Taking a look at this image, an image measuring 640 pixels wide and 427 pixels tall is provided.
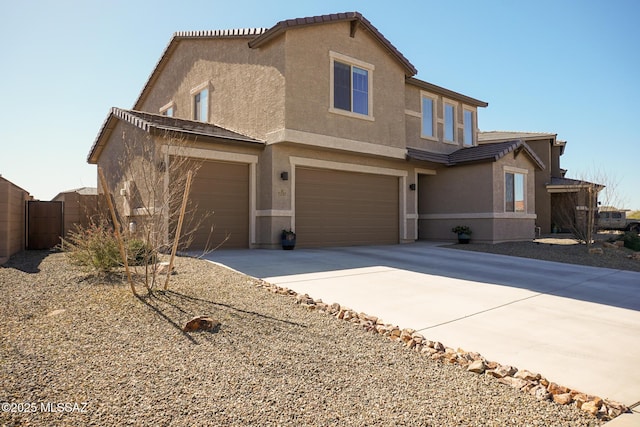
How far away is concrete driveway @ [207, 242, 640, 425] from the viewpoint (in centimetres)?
390

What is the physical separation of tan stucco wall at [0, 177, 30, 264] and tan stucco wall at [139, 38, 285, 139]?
6552mm

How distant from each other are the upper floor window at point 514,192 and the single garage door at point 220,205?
10.3m

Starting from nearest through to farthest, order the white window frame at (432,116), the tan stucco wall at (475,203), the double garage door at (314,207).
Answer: the double garage door at (314,207) < the tan stucco wall at (475,203) < the white window frame at (432,116)

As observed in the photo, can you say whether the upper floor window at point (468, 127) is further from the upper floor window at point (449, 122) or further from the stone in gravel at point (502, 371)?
the stone in gravel at point (502, 371)

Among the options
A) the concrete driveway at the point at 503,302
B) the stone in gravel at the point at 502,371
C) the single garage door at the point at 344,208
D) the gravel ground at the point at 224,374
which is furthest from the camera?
the single garage door at the point at 344,208

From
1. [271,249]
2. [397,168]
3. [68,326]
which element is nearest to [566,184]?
[397,168]

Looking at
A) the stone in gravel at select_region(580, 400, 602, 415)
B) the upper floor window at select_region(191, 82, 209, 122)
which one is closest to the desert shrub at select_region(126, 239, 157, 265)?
the stone in gravel at select_region(580, 400, 602, 415)

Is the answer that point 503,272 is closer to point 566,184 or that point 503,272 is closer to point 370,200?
point 370,200

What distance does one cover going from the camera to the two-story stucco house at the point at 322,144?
11.9 meters

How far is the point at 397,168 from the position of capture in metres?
15.4

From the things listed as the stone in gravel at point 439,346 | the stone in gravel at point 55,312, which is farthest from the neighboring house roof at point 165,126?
the stone in gravel at point 439,346

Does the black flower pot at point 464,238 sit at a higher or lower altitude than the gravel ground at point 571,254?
higher

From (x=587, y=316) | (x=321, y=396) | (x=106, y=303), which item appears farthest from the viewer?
(x=587, y=316)

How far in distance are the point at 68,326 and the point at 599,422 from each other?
4921mm
